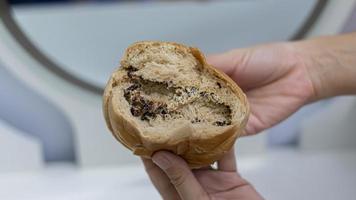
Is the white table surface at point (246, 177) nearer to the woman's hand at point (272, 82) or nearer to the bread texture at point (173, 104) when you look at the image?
the woman's hand at point (272, 82)

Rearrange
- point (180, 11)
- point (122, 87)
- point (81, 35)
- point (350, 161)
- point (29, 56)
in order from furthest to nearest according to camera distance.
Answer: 1. point (180, 11)
2. point (81, 35)
3. point (350, 161)
4. point (29, 56)
5. point (122, 87)

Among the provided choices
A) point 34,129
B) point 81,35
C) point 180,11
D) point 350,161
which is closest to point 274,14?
point 180,11

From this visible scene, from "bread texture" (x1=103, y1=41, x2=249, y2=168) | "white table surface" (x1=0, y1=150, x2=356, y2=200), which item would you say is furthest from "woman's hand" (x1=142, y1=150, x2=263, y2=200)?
"white table surface" (x1=0, y1=150, x2=356, y2=200)

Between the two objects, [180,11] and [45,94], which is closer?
[45,94]

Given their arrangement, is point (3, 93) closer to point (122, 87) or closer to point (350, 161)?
point (122, 87)

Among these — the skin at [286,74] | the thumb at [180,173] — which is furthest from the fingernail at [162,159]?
the skin at [286,74]

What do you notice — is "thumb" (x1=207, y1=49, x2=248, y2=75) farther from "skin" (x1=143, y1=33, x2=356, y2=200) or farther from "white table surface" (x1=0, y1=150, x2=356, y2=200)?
"white table surface" (x1=0, y1=150, x2=356, y2=200)
